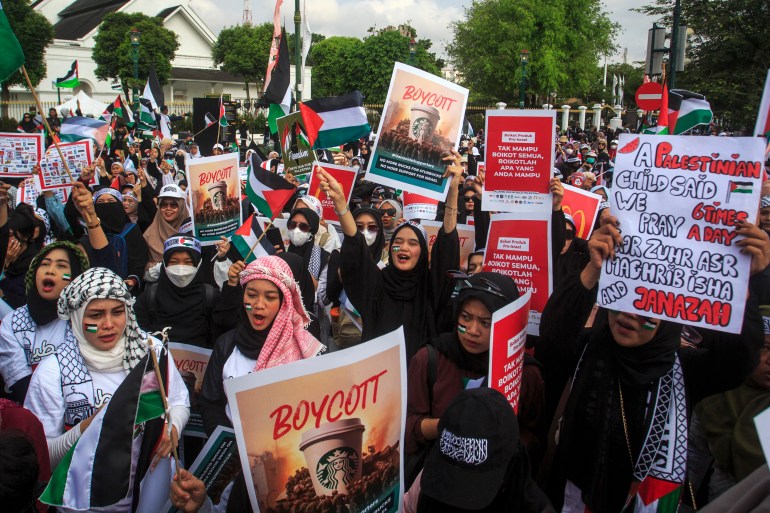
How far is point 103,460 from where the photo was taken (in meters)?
2.43

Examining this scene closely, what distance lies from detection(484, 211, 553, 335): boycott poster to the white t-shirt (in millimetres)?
2473

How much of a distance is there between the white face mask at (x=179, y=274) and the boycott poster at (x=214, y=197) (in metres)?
1.23

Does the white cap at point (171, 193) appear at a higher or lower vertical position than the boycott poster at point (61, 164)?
lower

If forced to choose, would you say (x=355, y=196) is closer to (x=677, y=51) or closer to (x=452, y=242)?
(x=452, y=242)

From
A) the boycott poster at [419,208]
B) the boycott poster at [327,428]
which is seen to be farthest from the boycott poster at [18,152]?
the boycott poster at [327,428]

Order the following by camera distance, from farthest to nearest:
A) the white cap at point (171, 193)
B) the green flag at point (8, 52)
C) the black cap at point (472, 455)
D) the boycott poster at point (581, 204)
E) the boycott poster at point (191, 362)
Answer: the white cap at point (171, 193), the boycott poster at point (581, 204), the green flag at point (8, 52), the boycott poster at point (191, 362), the black cap at point (472, 455)

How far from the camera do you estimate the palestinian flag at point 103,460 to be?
2387mm

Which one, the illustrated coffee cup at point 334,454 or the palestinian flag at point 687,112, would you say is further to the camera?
the palestinian flag at point 687,112

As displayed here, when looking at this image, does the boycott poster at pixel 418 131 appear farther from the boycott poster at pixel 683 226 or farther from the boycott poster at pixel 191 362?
the boycott poster at pixel 683 226

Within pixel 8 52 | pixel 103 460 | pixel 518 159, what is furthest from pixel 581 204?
pixel 8 52

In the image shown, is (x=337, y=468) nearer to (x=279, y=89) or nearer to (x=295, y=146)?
(x=295, y=146)

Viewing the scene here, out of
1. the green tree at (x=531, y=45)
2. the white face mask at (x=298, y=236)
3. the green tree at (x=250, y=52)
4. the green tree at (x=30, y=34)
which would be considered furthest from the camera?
the green tree at (x=250, y=52)

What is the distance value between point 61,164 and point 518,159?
477 cm

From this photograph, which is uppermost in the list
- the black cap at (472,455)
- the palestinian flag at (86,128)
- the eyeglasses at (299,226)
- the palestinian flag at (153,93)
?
the palestinian flag at (153,93)
